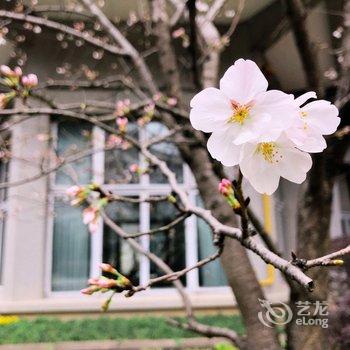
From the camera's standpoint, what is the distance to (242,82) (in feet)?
2.38

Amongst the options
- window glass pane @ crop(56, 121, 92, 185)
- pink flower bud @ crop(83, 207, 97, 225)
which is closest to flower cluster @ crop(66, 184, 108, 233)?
pink flower bud @ crop(83, 207, 97, 225)

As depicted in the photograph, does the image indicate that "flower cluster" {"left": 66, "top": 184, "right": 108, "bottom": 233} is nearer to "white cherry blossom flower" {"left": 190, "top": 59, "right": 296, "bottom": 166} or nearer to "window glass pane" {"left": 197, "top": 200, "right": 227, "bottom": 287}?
"white cherry blossom flower" {"left": 190, "top": 59, "right": 296, "bottom": 166}

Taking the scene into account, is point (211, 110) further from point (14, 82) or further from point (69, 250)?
point (69, 250)

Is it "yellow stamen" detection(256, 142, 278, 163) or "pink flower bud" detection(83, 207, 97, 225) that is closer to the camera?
"yellow stamen" detection(256, 142, 278, 163)

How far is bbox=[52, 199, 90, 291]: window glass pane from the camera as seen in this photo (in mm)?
5234

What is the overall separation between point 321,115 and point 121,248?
15.7 ft

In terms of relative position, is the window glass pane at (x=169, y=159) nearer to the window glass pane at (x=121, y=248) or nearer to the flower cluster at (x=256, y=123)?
the window glass pane at (x=121, y=248)

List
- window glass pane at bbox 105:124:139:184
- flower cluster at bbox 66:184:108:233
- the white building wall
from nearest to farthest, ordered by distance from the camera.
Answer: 1. flower cluster at bbox 66:184:108:233
2. the white building wall
3. window glass pane at bbox 105:124:139:184

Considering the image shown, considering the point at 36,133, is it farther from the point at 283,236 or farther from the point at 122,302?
the point at 283,236

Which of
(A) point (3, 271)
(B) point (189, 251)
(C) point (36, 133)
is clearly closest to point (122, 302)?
(B) point (189, 251)

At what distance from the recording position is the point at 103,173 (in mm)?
5309

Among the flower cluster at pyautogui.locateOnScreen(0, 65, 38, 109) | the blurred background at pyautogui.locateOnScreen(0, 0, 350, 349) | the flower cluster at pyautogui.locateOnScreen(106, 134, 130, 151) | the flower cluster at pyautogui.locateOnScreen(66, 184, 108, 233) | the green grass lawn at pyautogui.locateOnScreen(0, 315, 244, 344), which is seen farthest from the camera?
the blurred background at pyautogui.locateOnScreen(0, 0, 350, 349)

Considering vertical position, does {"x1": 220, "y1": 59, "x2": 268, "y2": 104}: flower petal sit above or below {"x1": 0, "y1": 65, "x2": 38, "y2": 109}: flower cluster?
below

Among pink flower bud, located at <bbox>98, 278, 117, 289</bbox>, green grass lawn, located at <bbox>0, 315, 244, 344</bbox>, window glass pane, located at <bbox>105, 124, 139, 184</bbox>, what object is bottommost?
green grass lawn, located at <bbox>0, 315, 244, 344</bbox>
